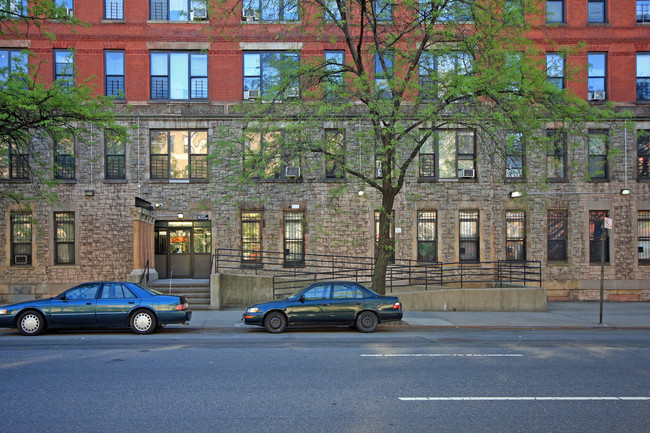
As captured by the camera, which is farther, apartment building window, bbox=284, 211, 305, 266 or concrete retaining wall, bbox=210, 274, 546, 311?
apartment building window, bbox=284, 211, 305, 266

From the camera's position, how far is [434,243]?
2036 centimetres

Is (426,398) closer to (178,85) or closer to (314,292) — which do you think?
(314,292)

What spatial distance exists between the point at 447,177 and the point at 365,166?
3.79 meters

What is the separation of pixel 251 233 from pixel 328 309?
826cm

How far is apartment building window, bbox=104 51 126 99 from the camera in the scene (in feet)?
64.7

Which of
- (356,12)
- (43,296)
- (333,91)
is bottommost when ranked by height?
(43,296)

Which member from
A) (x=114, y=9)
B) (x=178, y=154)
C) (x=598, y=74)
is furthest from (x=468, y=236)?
(x=114, y=9)

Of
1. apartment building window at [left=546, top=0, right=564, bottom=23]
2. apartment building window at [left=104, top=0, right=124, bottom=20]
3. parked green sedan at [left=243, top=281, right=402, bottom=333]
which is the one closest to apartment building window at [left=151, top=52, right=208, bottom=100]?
apartment building window at [left=104, top=0, right=124, bottom=20]

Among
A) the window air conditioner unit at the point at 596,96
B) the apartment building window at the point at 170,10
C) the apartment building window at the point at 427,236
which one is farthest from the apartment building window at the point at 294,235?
the window air conditioner unit at the point at 596,96

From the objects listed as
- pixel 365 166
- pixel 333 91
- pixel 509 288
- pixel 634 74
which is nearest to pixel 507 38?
pixel 333 91

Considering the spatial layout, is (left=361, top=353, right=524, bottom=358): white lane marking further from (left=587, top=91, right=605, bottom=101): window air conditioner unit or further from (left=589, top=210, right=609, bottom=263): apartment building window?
(left=587, top=91, right=605, bottom=101): window air conditioner unit

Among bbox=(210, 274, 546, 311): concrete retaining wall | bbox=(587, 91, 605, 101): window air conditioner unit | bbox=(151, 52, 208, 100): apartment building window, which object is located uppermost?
bbox=(151, 52, 208, 100): apartment building window

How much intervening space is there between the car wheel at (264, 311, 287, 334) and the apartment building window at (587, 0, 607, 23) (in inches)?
724

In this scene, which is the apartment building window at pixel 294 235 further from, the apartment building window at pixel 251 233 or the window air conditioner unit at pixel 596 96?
the window air conditioner unit at pixel 596 96
